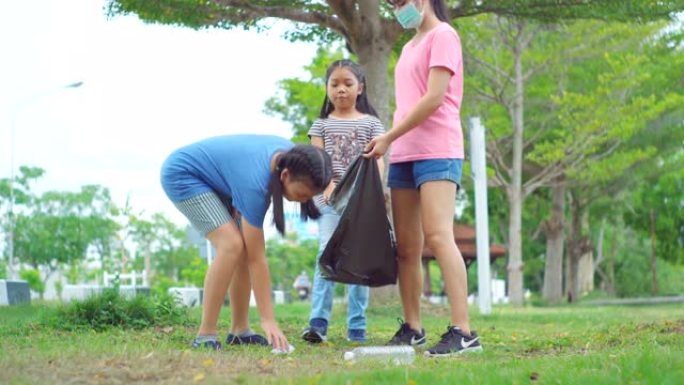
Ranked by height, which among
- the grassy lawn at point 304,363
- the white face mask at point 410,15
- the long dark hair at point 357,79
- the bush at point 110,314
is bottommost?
the grassy lawn at point 304,363

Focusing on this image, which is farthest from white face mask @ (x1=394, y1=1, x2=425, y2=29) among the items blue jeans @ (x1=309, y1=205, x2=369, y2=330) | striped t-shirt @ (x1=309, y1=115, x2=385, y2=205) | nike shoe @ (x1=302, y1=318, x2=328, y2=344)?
nike shoe @ (x1=302, y1=318, x2=328, y2=344)

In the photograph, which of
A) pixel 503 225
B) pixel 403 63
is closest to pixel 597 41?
pixel 503 225

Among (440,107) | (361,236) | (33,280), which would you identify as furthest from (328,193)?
(33,280)

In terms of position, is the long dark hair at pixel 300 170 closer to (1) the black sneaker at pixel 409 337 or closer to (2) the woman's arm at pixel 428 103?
(2) the woman's arm at pixel 428 103

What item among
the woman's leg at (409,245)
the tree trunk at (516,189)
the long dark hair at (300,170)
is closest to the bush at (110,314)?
the woman's leg at (409,245)

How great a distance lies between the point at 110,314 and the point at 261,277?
2047mm

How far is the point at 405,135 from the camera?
263 inches

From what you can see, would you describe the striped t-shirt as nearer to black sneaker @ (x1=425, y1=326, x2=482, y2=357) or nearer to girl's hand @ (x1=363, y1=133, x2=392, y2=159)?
girl's hand @ (x1=363, y1=133, x2=392, y2=159)

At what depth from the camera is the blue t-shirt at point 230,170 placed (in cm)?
605

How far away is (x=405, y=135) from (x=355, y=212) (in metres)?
0.57

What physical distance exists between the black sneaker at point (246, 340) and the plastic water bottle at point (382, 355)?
104cm

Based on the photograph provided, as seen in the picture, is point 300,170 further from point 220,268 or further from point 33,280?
point 33,280

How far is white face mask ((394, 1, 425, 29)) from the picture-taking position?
6586mm

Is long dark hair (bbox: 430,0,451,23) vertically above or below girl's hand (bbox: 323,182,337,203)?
above
